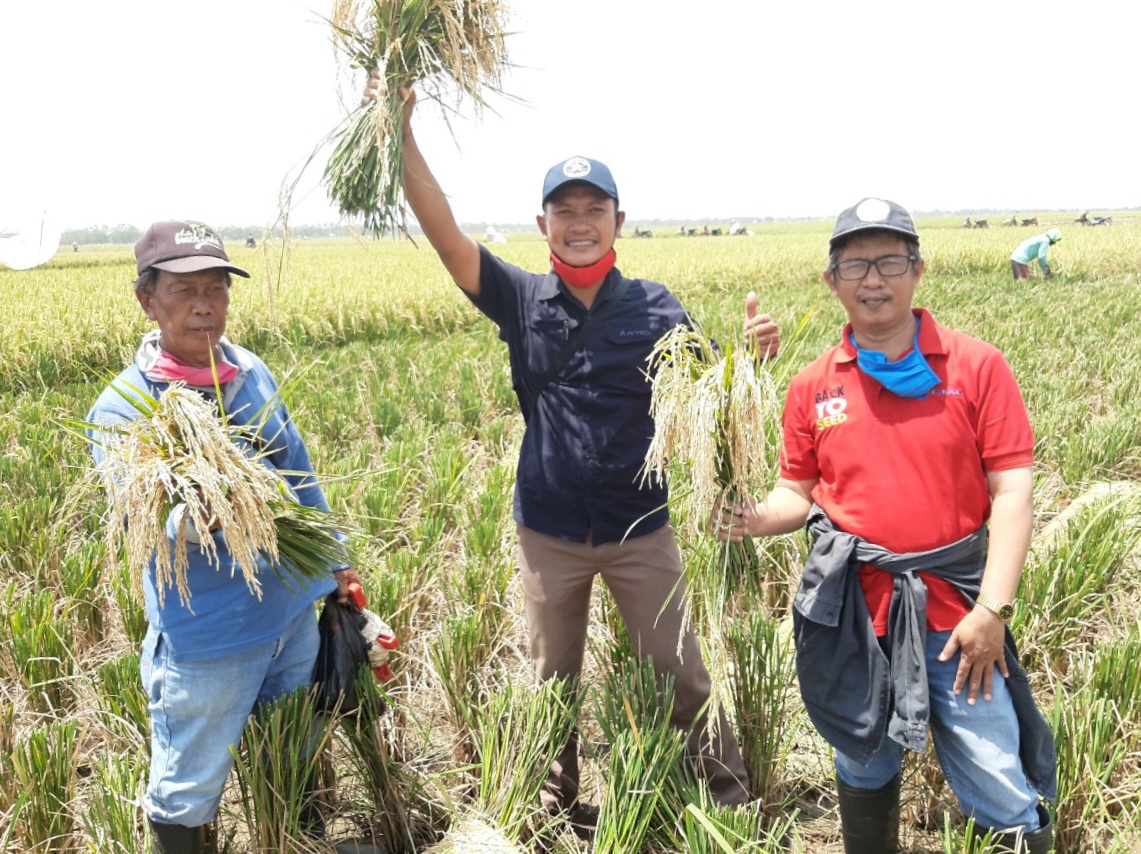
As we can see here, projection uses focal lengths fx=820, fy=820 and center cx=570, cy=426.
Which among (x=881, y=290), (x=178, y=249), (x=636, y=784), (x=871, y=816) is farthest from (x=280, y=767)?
(x=881, y=290)

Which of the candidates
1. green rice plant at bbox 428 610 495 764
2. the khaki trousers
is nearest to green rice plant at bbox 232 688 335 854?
green rice plant at bbox 428 610 495 764

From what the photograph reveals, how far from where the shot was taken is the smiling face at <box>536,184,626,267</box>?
2281 mm

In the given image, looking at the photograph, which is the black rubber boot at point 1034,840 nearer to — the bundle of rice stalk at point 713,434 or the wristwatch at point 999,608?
the wristwatch at point 999,608

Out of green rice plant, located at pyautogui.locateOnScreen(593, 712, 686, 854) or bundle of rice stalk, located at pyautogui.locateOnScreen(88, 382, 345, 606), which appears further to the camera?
green rice plant, located at pyautogui.locateOnScreen(593, 712, 686, 854)

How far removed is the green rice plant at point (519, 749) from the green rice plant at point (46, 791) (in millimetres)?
1067

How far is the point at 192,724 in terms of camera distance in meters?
1.96

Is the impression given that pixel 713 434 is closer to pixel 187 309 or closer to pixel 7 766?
pixel 187 309

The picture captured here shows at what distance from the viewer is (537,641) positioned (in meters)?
2.44

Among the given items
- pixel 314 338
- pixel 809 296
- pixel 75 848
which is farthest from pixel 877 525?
pixel 809 296

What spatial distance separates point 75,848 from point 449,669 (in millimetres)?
1078

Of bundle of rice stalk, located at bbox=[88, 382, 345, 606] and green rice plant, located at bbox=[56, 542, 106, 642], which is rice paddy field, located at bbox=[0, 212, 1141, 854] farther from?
bundle of rice stalk, located at bbox=[88, 382, 345, 606]

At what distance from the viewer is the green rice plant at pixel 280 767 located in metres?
1.98

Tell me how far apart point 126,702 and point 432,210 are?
1620 mm

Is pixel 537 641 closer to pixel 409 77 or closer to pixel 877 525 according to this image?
pixel 877 525
